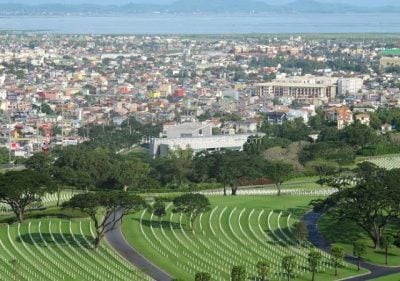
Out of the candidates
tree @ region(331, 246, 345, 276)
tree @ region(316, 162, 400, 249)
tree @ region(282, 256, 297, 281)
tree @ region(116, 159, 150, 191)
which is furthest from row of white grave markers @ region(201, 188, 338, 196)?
tree @ region(282, 256, 297, 281)

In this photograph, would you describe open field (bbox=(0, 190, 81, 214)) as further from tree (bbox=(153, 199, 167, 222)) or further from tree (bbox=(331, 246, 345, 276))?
tree (bbox=(331, 246, 345, 276))

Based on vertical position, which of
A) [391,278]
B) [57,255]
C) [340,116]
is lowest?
[340,116]

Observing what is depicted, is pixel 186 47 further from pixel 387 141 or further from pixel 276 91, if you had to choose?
pixel 387 141

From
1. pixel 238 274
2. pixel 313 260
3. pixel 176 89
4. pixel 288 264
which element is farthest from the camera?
pixel 176 89

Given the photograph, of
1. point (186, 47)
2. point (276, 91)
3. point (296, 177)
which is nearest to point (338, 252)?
point (296, 177)

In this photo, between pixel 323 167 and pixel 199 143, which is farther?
pixel 199 143

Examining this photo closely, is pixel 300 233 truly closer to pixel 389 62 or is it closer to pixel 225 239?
pixel 225 239

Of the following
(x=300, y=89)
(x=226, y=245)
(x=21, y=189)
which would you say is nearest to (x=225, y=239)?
(x=226, y=245)

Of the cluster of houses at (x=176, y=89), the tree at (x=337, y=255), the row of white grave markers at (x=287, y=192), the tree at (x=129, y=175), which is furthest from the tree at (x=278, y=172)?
the cluster of houses at (x=176, y=89)
